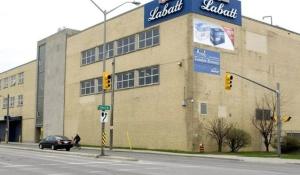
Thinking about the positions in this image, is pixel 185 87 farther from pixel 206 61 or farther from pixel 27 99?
pixel 27 99

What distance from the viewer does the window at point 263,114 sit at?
49.6 metres

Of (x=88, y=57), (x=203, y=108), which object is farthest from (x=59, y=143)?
(x=88, y=57)

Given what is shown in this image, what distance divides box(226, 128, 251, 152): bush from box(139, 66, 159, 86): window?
8818 mm

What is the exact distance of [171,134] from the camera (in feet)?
146

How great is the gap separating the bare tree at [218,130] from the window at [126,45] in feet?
41.6

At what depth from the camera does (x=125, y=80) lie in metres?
52.5

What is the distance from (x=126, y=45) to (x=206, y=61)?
37.0ft

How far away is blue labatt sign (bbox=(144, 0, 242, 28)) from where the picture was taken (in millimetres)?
45000

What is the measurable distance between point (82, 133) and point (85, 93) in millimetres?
4928

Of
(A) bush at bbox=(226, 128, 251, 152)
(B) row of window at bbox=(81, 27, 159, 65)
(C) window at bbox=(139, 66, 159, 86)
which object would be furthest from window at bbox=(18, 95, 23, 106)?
(A) bush at bbox=(226, 128, 251, 152)

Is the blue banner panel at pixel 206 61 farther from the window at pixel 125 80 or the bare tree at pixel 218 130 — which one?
the window at pixel 125 80

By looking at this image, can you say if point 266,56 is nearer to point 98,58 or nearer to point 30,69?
point 98,58

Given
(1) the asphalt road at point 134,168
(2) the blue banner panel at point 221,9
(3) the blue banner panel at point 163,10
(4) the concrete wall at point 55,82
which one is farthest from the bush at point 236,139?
(4) the concrete wall at point 55,82

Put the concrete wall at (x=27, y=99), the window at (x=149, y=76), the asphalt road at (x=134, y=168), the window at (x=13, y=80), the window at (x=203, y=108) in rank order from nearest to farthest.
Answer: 1. the asphalt road at (x=134, y=168)
2. the window at (x=203, y=108)
3. the window at (x=149, y=76)
4. the concrete wall at (x=27, y=99)
5. the window at (x=13, y=80)
